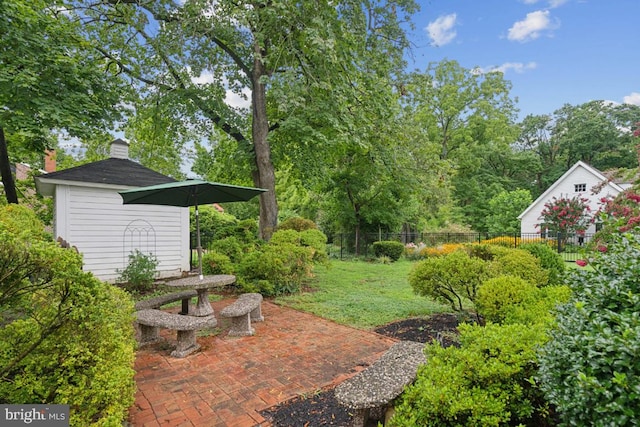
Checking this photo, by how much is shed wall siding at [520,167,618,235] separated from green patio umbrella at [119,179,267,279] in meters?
19.9

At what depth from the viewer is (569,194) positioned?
1983 cm

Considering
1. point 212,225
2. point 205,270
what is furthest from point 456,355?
point 212,225

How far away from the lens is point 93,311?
77.4 inches

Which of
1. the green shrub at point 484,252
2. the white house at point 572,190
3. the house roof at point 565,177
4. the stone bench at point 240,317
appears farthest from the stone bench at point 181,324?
the house roof at point 565,177

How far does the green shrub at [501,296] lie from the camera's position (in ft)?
11.9

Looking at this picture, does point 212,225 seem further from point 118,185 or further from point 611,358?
point 611,358

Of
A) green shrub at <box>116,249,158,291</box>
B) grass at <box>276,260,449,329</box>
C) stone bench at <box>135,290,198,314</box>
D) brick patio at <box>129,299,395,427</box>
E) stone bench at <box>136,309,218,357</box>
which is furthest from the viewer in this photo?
green shrub at <box>116,249,158,291</box>

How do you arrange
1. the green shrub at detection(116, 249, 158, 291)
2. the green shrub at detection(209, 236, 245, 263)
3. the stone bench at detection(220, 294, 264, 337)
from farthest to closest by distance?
the green shrub at detection(209, 236, 245, 263) < the green shrub at detection(116, 249, 158, 291) < the stone bench at detection(220, 294, 264, 337)

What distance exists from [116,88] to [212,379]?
818 cm

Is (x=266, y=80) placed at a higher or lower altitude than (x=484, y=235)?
higher

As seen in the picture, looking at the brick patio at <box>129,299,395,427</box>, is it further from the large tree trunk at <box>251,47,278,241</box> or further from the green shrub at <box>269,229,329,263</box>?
the large tree trunk at <box>251,47,278,241</box>

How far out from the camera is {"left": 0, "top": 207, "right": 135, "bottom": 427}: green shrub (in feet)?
6.18

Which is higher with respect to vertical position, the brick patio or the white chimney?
the white chimney

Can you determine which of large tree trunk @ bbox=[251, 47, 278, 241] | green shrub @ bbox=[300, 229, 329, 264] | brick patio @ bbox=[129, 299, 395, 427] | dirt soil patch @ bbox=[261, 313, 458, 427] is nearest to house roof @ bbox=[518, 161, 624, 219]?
green shrub @ bbox=[300, 229, 329, 264]
